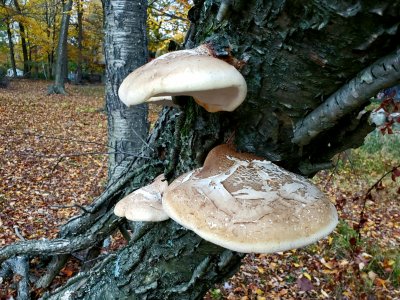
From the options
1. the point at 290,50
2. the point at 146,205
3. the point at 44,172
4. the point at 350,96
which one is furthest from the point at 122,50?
the point at 44,172

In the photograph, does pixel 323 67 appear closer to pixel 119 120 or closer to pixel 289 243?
pixel 289 243

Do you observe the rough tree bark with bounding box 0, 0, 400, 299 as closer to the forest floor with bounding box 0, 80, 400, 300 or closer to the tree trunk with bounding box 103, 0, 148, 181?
the forest floor with bounding box 0, 80, 400, 300

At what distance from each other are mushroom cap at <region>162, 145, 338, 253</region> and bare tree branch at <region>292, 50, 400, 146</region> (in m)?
0.22

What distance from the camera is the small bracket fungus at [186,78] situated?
1184 millimetres

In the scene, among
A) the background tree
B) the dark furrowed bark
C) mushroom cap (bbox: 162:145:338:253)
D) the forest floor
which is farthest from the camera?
the background tree

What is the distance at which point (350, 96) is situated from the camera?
130cm

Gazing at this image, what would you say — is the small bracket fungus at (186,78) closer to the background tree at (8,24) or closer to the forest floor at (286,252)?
the forest floor at (286,252)

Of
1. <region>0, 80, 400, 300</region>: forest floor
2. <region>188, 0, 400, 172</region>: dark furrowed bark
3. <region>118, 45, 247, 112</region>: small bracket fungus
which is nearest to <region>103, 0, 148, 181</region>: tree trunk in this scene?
<region>0, 80, 400, 300</region>: forest floor

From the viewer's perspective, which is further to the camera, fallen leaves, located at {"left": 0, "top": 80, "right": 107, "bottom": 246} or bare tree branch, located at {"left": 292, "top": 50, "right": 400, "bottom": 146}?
fallen leaves, located at {"left": 0, "top": 80, "right": 107, "bottom": 246}

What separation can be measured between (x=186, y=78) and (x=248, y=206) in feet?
1.87

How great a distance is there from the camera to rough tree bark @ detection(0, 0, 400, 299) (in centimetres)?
117

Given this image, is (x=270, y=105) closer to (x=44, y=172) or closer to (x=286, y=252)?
(x=286, y=252)

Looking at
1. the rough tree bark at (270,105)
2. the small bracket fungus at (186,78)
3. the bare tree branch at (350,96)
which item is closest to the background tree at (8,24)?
the rough tree bark at (270,105)

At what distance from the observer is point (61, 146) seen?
10742 millimetres
